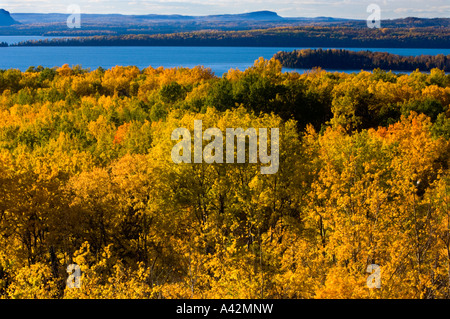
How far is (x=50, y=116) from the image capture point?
82312mm

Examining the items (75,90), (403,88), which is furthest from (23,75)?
(403,88)
